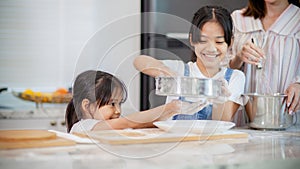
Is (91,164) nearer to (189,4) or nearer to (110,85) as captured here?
(110,85)

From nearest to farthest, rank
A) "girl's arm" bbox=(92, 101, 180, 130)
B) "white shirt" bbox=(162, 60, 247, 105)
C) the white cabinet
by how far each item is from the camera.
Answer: "girl's arm" bbox=(92, 101, 180, 130) < "white shirt" bbox=(162, 60, 247, 105) < the white cabinet

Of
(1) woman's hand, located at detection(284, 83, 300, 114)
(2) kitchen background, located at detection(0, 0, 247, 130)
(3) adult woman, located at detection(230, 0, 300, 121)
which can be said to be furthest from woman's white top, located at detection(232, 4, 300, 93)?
(2) kitchen background, located at detection(0, 0, 247, 130)

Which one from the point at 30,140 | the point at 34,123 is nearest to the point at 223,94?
the point at 30,140

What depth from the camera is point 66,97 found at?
7.20 ft

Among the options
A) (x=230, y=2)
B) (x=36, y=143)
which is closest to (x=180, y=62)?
(x=36, y=143)

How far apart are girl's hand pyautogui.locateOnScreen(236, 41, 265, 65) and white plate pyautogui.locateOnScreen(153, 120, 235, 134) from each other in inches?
12.3

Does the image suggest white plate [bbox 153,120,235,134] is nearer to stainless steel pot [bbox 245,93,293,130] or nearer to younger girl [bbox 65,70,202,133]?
younger girl [bbox 65,70,202,133]

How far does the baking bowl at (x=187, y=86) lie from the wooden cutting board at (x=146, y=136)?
7 cm

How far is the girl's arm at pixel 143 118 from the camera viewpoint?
0.92 metres

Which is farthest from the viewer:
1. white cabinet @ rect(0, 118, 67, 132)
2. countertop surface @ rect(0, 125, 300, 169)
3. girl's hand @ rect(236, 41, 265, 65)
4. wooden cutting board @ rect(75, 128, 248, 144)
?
white cabinet @ rect(0, 118, 67, 132)

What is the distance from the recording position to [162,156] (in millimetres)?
697

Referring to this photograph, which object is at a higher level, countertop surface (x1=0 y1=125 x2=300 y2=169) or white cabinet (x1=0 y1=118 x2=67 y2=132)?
countertop surface (x1=0 y1=125 x2=300 y2=169)

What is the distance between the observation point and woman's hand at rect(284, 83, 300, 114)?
109 cm

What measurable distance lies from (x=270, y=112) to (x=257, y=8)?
33 cm
